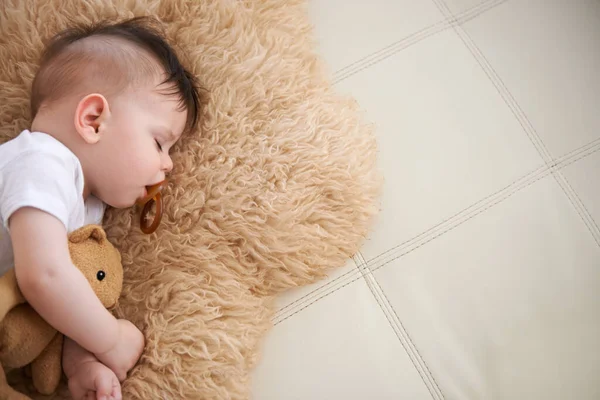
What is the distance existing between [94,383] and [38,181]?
330mm

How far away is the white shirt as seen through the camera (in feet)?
2.62

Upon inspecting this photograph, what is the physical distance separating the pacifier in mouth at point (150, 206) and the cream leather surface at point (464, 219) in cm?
29

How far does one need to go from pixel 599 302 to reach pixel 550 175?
279 millimetres

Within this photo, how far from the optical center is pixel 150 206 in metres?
1.01

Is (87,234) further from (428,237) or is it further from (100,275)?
(428,237)

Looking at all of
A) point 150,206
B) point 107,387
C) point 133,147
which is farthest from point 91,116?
point 107,387

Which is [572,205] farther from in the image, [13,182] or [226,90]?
[13,182]

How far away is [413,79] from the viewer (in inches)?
48.8

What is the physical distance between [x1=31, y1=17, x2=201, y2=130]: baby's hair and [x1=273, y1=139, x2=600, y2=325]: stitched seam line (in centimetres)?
43

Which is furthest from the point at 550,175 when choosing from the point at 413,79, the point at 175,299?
the point at 175,299

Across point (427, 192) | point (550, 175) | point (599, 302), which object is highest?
point (427, 192)

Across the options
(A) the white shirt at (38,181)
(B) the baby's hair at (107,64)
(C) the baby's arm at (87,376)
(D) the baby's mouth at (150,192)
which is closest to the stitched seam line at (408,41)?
(B) the baby's hair at (107,64)

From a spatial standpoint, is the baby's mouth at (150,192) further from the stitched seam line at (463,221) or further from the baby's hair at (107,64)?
the stitched seam line at (463,221)

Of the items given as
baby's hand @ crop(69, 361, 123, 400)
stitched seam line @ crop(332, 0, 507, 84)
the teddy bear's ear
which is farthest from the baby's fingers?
stitched seam line @ crop(332, 0, 507, 84)
